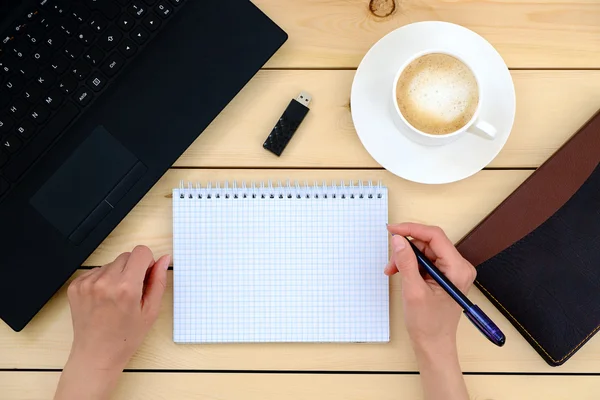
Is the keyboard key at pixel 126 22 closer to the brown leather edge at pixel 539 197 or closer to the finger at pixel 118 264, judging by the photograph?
the finger at pixel 118 264

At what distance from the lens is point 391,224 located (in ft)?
2.29

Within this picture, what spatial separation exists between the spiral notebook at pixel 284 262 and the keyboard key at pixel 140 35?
7.6 inches

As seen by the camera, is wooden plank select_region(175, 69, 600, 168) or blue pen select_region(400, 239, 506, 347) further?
wooden plank select_region(175, 69, 600, 168)

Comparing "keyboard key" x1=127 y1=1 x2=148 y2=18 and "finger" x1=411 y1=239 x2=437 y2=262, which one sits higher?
"keyboard key" x1=127 y1=1 x2=148 y2=18

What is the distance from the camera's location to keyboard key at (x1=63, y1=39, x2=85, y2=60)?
0.64 metres

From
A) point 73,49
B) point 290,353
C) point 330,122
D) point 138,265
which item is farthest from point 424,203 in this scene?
point 73,49

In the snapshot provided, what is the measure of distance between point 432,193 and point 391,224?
0.24 feet

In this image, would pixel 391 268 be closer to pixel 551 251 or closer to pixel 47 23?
pixel 551 251

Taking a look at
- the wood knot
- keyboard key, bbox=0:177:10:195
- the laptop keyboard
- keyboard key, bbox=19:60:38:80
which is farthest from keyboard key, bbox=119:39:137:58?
the wood knot

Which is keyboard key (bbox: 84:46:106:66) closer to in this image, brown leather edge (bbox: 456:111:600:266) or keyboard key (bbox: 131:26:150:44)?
keyboard key (bbox: 131:26:150:44)

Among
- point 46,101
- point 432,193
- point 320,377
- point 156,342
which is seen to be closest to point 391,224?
point 432,193

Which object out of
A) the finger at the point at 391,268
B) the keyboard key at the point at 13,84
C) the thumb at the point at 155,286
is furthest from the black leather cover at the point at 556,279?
the keyboard key at the point at 13,84

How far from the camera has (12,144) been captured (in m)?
0.64

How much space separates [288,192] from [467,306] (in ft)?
0.86
